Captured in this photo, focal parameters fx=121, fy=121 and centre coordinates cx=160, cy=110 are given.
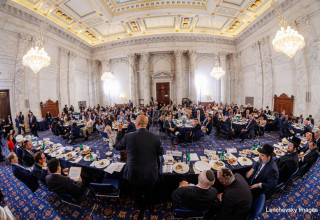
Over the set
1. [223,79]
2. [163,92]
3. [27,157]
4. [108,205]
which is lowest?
[108,205]

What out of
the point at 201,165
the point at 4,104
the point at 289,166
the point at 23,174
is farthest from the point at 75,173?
the point at 4,104

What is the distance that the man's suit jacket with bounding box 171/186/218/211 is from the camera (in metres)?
1.93

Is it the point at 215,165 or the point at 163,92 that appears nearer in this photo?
the point at 215,165

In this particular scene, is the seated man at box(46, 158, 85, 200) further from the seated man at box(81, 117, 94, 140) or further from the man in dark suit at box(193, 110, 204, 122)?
the man in dark suit at box(193, 110, 204, 122)

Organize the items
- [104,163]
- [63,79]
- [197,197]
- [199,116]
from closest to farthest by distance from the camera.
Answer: [197,197], [104,163], [199,116], [63,79]

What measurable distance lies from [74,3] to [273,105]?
18.9 metres

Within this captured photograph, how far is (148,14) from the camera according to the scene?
1034cm

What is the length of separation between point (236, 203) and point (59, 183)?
3.18 m

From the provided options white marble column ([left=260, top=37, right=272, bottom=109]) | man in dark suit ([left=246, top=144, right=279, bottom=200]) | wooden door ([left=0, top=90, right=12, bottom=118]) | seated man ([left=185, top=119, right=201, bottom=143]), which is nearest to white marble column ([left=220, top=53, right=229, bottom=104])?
white marble column ([left=260, top=37, right=272, bottom=109])

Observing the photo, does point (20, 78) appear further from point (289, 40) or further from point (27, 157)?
point (289, 40)

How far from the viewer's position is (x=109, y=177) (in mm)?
3322

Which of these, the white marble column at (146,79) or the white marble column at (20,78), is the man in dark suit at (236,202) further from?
the white marble column at (146,79)

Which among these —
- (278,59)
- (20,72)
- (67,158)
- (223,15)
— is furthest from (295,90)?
(20,72)

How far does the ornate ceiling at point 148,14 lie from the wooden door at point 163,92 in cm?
636
